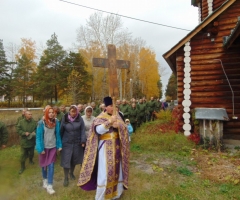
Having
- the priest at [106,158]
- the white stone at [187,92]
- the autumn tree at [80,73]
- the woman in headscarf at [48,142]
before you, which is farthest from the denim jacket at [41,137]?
the autumn tree at [80,73]

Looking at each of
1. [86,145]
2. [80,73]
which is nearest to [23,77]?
[80,73]

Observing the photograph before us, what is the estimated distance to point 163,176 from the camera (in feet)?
18.0

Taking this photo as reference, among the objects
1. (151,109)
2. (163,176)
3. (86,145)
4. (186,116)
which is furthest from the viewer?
(151,109)

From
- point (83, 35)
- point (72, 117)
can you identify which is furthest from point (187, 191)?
point (83, 35)

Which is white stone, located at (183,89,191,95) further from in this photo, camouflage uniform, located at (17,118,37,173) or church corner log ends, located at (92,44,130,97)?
camouflage uniform, located at (17,118,37,173)

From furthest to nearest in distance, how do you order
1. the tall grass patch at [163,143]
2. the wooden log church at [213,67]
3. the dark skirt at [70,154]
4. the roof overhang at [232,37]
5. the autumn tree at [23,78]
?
the autumn tree at [23,78] → the wooden log church at [213,67] → the tall grass patch at [163,143] → the roof overhang at [232,37] → the dark skirt at [70,154]

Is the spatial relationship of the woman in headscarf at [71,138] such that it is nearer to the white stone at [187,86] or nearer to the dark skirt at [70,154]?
Answer: the dark skirt at [70,154]

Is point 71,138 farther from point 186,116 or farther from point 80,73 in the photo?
point 80,73

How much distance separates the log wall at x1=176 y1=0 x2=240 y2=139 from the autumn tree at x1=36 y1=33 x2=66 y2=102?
81.4 feet

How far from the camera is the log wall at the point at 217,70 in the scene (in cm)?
809

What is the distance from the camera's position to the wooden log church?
8062 mm

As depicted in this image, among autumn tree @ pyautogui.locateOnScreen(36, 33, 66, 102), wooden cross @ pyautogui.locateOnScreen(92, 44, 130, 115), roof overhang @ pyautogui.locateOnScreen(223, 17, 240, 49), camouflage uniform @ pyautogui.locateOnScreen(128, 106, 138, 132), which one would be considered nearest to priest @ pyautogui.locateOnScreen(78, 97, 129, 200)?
wooden cross @ pyautogui.locateOnScreen(92, 44, 130, 115)

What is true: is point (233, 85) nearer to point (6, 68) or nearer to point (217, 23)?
point (217, 23)

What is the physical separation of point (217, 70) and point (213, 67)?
18 cm
